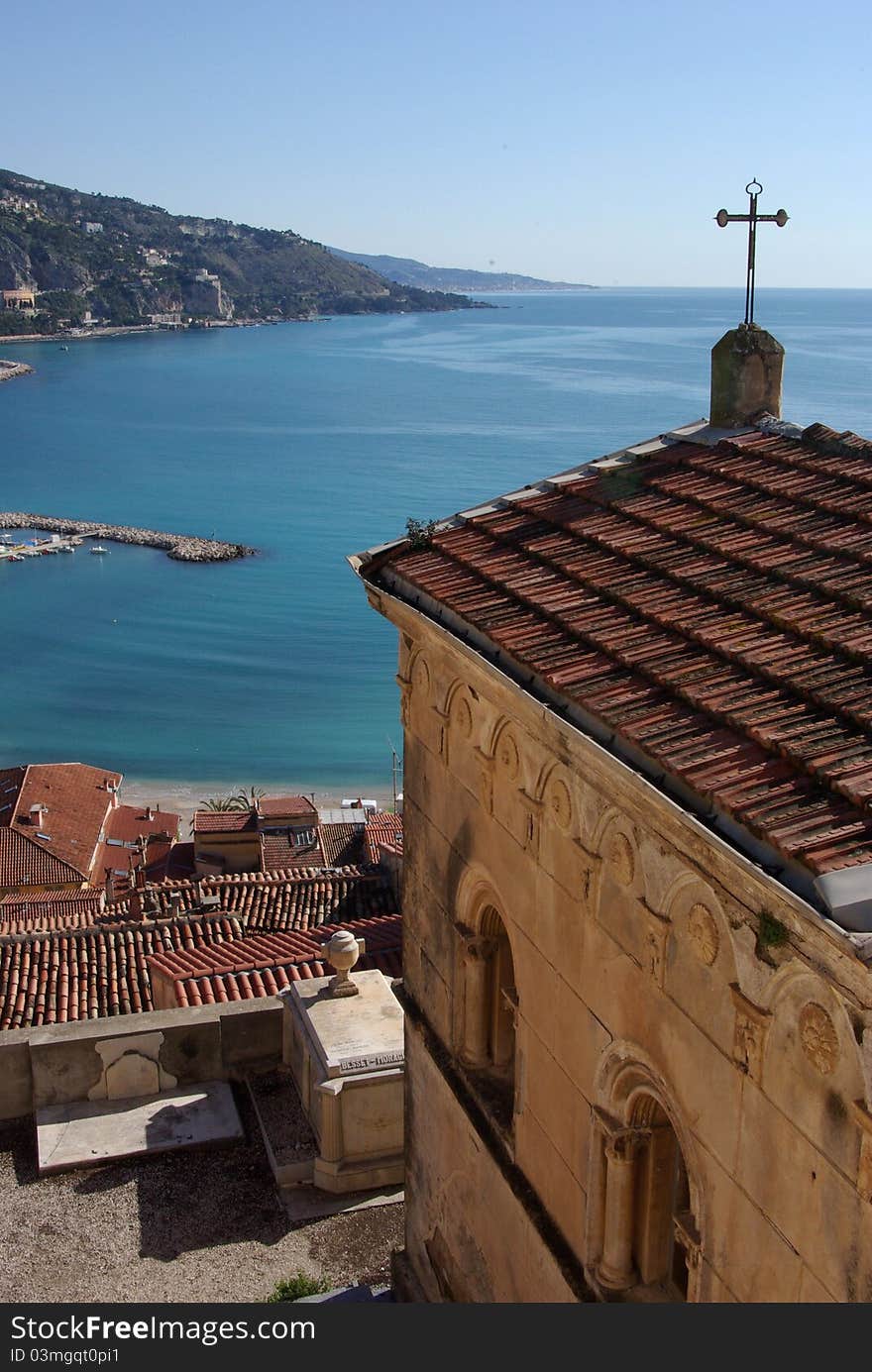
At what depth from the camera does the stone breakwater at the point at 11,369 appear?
169 metres

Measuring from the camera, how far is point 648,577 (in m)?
6.24

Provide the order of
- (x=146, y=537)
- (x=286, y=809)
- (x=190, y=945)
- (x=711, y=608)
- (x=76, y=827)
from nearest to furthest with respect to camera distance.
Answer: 1. (x=711, y=608)
2. (x=190, y=945)
3. (x=286, y=809)
4. (x=76, y=827)
5. (x=146, y=537)

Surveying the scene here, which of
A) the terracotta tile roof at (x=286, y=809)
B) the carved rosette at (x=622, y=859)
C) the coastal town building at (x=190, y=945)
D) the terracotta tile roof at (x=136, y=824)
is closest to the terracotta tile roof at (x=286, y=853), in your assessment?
the terracotta tile roof at (x=286, y=809)

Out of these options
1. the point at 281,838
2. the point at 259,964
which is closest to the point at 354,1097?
the point at 259,964

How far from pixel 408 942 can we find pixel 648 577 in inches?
Answer: 129

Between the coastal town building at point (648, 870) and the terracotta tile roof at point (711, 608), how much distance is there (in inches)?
0.7

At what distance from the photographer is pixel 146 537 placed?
82.1 meters

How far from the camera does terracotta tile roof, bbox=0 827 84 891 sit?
32812mm

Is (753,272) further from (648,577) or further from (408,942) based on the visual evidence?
(408,942)

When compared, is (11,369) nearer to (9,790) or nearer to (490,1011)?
(9,790)

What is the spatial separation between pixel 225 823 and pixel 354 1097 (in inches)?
948

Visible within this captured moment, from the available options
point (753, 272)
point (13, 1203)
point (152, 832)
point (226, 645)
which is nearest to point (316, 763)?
point (152, 832)

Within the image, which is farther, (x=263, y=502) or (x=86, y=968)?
(x=263, y=502)

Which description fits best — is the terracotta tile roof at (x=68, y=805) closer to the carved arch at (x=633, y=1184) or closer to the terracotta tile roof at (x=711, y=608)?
the terracotta tile roof at (x=711, y=608)
